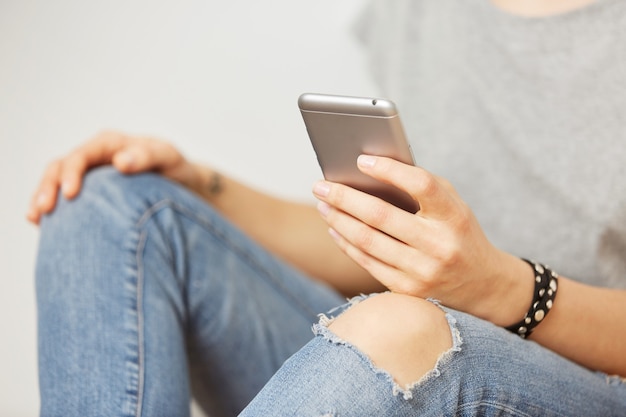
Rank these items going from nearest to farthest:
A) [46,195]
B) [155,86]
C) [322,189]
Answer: [322,189] < [46,195] < [155,86]

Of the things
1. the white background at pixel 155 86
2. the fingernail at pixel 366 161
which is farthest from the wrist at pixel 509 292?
the white background at pixel 155 86

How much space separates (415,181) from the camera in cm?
53

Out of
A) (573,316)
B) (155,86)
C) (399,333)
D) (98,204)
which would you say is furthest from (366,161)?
(155,86)

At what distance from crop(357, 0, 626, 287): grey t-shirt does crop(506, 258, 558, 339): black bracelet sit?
22 centimetres

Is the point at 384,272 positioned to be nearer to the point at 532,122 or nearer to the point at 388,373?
the point at 388,373

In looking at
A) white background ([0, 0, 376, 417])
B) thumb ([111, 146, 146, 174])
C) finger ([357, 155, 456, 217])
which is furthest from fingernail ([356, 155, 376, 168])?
white background ([0, 0, 376, 417])

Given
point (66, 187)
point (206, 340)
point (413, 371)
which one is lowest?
point (206, 340)

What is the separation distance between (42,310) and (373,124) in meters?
0.44

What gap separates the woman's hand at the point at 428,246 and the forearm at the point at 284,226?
358mm

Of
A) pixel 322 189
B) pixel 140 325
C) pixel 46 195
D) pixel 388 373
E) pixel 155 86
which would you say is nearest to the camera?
pixel 388 373

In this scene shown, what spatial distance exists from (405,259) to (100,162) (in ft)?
1.59

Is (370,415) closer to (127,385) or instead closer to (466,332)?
(466,332)

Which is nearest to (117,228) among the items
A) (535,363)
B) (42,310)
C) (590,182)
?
(42,310)

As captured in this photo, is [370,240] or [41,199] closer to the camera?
[370,240]
